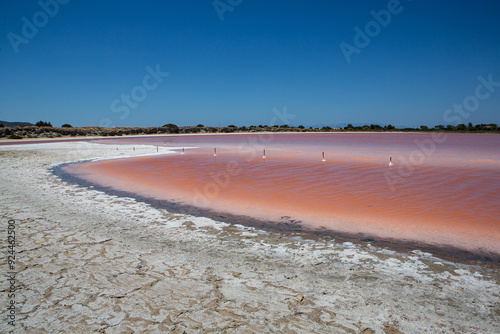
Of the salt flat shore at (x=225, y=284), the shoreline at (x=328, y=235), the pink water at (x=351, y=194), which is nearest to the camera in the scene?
the salt flat shore at (x=225, y=284)

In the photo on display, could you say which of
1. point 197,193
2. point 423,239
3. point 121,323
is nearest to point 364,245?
point 423,239

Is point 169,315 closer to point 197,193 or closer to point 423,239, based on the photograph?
point 423,239

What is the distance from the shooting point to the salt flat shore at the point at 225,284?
288 centimetres

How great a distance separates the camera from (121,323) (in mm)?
2857

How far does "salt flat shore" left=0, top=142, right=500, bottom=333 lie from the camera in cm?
288

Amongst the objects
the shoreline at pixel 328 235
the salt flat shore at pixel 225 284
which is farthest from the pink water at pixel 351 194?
the salt flat shore at pixel 225 284

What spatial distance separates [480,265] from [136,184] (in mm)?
9337

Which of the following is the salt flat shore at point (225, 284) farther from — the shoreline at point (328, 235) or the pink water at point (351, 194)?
the pink water at point (351, 194)

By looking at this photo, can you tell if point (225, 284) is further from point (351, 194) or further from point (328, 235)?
point (351, 194)

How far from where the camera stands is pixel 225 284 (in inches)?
141

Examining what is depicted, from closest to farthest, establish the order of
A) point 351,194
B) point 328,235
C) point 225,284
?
point 225,284 → point 328,235 → point 351,194

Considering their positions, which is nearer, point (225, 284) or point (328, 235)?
point (225, 284)

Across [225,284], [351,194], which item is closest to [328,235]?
[225,284]

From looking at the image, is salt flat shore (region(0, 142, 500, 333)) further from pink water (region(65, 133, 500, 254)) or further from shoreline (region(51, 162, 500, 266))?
pink water (region(65, 133, 500, 254))
